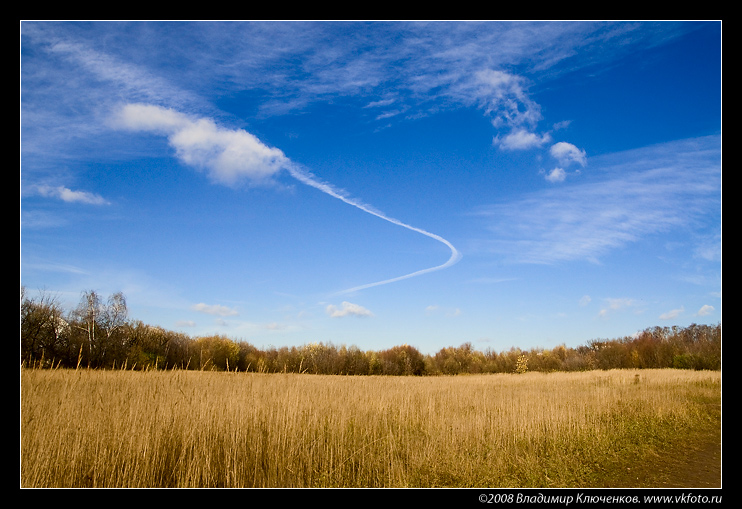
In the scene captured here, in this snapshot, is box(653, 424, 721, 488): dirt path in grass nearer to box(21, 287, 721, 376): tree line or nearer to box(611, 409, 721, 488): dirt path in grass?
box(611, 409, 721, 488): dirt path in grass

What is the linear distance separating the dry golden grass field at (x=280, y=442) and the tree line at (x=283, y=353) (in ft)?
2.72

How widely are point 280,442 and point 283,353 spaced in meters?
28.7

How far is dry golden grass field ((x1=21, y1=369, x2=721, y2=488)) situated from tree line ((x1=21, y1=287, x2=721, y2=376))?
83 centimetres

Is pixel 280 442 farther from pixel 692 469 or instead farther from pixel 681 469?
pixel 692 469

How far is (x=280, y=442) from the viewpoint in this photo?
24.4ft

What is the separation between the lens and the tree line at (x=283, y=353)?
2266cm

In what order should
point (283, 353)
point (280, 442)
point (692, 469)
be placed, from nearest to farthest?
point (280, 442)
point (692, 469)
point (283, 353)

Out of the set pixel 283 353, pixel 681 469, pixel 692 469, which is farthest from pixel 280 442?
pixel 283 353

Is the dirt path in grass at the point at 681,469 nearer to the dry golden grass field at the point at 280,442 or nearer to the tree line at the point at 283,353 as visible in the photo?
the dry golden grass field at the point at 280,442

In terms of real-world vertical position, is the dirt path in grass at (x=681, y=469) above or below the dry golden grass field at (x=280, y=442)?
below

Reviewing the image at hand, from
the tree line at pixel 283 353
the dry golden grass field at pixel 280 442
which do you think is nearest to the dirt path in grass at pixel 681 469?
the dry golden grass field at pixel 280 442
